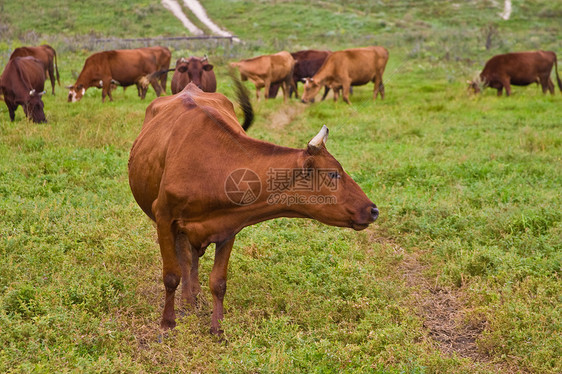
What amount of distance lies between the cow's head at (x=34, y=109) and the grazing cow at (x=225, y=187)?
810 centimetres

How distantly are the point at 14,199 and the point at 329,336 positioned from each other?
4596mm

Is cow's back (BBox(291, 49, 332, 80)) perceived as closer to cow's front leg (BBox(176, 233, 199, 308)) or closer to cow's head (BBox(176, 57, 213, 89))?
cow's head (BBox(176, 57, 213, 89))

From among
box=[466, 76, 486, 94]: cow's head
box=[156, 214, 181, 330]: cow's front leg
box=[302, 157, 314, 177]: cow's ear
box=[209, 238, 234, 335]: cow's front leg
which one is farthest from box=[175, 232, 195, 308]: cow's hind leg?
box=[466, 76, 486, 94]: cow's head

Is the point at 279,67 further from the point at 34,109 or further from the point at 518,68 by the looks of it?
the point at 34,109

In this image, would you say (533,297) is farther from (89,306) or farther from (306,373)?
(89,306)

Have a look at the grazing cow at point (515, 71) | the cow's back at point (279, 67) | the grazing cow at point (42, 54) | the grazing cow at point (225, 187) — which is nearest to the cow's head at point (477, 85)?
the grazing cow at point (515, 71)

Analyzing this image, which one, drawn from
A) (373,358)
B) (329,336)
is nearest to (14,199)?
(329,336)

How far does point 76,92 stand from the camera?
1545cm

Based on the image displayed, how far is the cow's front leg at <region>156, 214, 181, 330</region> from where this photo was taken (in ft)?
14.0

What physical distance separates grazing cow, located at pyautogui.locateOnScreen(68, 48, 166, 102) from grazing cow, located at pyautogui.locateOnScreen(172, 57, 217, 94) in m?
1.82

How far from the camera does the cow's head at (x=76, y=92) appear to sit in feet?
49.1

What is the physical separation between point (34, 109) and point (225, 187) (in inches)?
357

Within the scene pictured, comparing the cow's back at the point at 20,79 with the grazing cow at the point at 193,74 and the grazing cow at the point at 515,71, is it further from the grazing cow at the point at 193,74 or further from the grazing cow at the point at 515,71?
the grazing cow at the point at 515,71

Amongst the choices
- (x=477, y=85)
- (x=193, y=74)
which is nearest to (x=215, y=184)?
(x=193, y=74)
